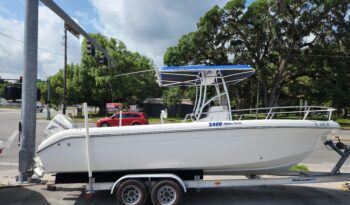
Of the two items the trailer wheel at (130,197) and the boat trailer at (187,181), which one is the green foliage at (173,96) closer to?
the boat trailer at (187,181)

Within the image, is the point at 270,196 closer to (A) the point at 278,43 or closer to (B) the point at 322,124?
(B) the point at 322,124

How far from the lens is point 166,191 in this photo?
19.1 feet

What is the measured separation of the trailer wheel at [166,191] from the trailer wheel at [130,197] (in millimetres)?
189

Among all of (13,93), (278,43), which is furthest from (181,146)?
(278,43)

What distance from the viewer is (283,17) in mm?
32219

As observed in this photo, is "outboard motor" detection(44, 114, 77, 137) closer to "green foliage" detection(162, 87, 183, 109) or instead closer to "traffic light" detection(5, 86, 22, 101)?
"traffic light" detection(5, 86, 22, 101)

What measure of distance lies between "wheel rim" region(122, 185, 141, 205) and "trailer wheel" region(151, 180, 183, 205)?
28 centimetres

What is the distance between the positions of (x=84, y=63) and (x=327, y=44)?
2967 cm

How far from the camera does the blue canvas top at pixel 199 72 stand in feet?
21.9

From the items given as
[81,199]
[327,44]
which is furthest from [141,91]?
[81,199]

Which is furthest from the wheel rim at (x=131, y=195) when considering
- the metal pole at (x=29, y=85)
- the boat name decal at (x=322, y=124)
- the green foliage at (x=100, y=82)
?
the green foliage at (x=100, y=82)

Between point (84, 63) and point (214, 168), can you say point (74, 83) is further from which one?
point (214, 168)

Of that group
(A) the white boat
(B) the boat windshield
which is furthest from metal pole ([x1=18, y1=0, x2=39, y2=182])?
(B) the boat windshield

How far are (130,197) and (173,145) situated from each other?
46.4 inches
